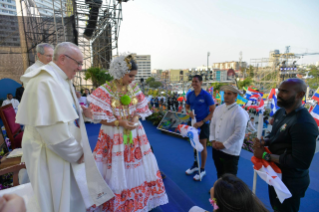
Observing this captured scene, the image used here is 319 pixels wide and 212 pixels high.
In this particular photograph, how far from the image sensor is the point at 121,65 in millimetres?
2043

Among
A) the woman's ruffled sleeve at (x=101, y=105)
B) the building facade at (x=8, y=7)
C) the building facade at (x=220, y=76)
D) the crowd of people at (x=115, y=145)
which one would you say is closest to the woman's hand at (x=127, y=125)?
the crowd of people at (x=115, y=145)

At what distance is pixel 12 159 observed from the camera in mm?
1941

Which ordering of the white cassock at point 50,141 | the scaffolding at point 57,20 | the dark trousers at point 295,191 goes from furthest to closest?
the scaffolding at point 57,20 < the dark trousers at point 295,191 < the white cassock at point 50,141

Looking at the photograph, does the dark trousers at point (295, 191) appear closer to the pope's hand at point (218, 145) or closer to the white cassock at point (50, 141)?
the pope's hand at point (218, 145)

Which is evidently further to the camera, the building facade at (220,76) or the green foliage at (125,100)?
the building facade at (220,76)

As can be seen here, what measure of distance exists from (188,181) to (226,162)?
0.97 metres

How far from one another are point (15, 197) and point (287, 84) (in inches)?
81.9

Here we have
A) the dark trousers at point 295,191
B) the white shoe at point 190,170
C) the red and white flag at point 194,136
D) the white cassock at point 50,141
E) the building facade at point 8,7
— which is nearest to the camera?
the white cassock at point 50,141

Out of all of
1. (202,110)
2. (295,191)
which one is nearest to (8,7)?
(202,110)

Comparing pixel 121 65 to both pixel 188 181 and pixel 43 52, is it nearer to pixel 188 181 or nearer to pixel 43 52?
pixel 43 52

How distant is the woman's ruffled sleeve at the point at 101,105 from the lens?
6.47 feet

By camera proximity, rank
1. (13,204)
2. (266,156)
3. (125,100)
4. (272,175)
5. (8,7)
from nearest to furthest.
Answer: (13,204) → (272,175) → (266,156) → (125,100) → (8,7)

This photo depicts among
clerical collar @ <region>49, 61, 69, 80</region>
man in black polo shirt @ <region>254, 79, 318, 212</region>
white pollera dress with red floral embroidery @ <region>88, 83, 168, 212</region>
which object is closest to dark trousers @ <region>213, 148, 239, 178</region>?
man in black polo shirt @ <region>254, 79, 318, 212</region>

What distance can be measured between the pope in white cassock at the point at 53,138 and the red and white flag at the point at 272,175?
5.29 ft
